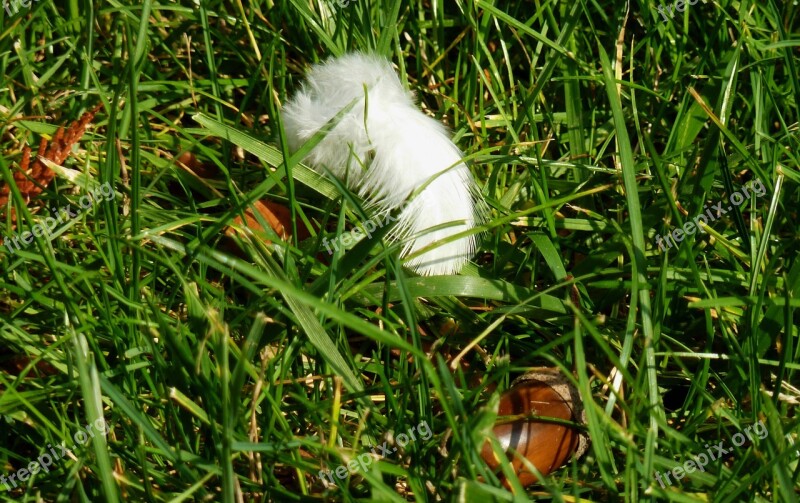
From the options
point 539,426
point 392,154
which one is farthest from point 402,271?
point 539,426

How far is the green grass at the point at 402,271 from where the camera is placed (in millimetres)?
1605

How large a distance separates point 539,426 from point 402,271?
471 mm

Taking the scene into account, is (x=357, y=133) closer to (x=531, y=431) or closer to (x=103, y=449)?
(x=531, y=431)

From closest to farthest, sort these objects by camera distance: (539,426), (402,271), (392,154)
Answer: (539,426) → (402,271) → (392,154)

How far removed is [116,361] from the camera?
1.87 metres

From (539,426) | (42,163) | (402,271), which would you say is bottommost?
(539,426)

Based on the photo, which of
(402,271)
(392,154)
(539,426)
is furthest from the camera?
(392,154)

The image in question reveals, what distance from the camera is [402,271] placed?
1.87 m

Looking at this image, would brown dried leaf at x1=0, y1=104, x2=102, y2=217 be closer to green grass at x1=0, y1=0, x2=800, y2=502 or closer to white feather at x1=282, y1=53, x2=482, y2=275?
green grass at x1=0, y1=0, x2=800, y2=502

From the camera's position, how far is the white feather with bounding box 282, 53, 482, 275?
1.95 meters

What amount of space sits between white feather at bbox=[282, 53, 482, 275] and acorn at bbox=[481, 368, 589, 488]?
35 cm

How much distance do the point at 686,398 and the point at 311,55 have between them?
1498 mm

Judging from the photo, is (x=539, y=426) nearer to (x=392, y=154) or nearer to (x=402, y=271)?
(x=402, y=271)

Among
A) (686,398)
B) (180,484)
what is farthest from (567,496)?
(180,484)
